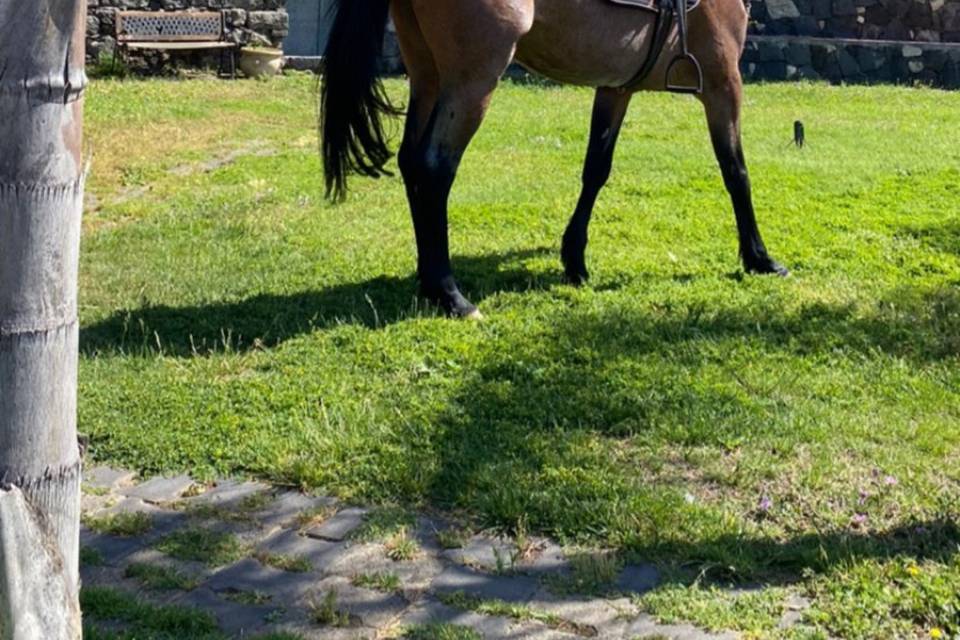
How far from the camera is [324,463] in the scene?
15.8 ft

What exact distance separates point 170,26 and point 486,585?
566 inches

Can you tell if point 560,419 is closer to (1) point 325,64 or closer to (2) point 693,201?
(1) point 325,64

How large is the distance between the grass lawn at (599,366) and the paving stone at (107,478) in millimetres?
71

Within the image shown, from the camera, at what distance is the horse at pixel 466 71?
244 inches

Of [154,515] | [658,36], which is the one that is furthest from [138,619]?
[658,36]

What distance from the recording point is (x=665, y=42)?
23.1 ft

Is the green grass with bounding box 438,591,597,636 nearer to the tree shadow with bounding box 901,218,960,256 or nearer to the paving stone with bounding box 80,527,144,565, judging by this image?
the paving stone with bounding box 80,527,144,565

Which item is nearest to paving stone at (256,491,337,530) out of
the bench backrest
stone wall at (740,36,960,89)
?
the bench backrest

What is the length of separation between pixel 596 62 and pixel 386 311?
1.61 metres

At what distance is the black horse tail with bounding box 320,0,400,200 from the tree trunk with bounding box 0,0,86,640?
13.5 feet

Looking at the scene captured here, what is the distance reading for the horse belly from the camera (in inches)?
258

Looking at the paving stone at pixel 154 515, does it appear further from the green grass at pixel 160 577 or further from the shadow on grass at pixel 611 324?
the shadow on grass at pixel 611 324

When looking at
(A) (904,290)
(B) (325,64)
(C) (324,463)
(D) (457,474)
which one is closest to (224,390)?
(C) (324,463)

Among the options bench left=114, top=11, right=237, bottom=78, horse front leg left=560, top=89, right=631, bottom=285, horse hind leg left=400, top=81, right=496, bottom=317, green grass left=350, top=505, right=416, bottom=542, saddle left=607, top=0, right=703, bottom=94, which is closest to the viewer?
green grass left=350, top=505, right=416, bottom=542
